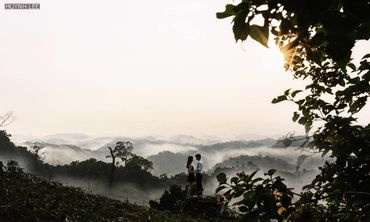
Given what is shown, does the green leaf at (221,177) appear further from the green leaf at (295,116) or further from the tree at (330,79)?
the green leaf at (295,116)

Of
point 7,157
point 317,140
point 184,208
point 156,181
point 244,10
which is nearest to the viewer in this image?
point 244,10

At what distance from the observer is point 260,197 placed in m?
2.48

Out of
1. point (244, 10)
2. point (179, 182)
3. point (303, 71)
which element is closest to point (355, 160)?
point (303, 71)

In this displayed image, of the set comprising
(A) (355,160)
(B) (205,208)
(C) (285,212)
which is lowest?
(B) (205,208)

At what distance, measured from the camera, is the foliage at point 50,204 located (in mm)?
11805

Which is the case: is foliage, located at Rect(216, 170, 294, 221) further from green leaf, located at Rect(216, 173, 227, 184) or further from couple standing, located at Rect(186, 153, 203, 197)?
couple standing, located at Rect(186, 153, 203, 197)

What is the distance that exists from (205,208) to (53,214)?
12.1m

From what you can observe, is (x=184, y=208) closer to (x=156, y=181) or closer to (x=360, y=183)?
(x=360, y=183)

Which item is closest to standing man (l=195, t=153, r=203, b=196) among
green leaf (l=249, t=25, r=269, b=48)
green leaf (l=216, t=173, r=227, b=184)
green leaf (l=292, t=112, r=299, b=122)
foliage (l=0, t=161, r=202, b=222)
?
foliage (l=0, t=161, r=202, b=222)

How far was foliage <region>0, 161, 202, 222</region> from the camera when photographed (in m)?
11.8

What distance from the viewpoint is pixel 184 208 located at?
23000 mm

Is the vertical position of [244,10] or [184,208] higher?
[244,10]

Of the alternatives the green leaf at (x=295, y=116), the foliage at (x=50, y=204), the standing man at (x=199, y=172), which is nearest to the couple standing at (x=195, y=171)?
the standing man at (x=199, y=172)

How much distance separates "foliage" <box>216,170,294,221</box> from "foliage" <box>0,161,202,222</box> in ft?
32.4
